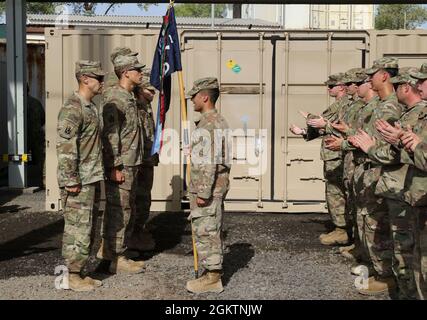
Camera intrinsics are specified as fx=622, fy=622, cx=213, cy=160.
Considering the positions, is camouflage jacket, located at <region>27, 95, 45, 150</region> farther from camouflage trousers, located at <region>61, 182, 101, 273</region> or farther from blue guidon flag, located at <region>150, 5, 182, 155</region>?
camouflage trousers, located at <region>61, 182, 101, 273</region>

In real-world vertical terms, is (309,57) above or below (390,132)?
above

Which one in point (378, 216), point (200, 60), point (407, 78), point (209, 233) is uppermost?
point (200, 60)

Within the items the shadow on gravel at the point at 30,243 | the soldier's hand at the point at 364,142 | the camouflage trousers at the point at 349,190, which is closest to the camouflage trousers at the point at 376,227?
the soldier's hand at the point at 364,142

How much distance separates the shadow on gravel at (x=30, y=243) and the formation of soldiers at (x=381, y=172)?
3346 mm

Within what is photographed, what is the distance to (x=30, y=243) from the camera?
24.6 feet

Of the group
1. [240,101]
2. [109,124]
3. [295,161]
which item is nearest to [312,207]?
[295,161]

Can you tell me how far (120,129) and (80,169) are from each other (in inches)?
33.6

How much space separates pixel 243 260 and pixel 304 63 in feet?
12.1

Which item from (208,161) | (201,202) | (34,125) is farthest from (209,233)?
(34,125)

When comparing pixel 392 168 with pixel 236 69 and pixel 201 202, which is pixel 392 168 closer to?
pixel 201 202

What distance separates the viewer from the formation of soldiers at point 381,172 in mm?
4312

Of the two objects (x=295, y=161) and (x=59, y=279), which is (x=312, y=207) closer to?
(x=295, y=161)

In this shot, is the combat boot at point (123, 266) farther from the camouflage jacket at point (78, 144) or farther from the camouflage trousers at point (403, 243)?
the camouflage trousers at point (403, 243)

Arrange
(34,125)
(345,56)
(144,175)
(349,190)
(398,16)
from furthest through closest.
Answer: (398,16) → (34,125) → (345,56) → (144,175) → (349,190)
